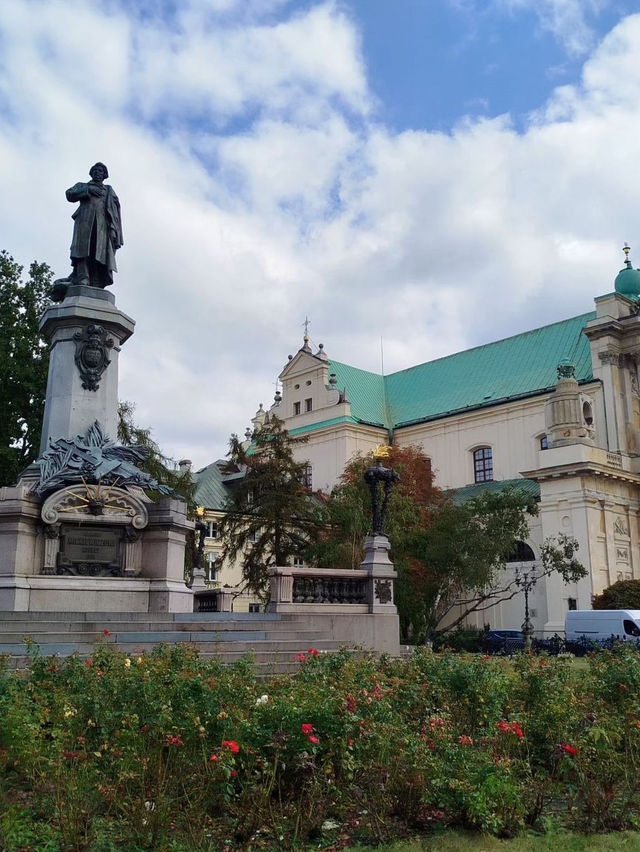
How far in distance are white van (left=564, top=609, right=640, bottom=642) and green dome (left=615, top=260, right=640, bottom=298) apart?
2796cm

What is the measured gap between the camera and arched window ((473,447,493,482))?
57.8m

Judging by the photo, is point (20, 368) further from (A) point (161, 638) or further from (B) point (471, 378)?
(B) point (471, 378)

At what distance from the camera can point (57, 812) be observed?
211 inches

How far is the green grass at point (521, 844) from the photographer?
5605 mm

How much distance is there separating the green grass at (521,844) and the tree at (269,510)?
30.0 m

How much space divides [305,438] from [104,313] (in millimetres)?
25536

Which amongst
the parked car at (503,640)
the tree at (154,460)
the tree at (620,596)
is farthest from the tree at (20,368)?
the tree at (620,596)

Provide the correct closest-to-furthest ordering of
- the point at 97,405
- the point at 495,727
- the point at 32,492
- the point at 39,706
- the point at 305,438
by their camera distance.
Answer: the point at 39,706
the point at 495,727
the point at 32,492
the point at 97,405
the point at 305,438

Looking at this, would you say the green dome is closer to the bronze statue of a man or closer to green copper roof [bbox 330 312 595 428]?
green copper roof [bbox 330 312 595 428]

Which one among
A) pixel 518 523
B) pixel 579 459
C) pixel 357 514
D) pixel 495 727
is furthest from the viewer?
pixel 579 459

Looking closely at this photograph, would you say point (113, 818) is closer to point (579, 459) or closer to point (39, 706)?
point (39, 706)

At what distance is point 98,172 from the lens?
754 inches

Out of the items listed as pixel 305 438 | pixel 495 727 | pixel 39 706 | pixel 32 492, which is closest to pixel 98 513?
pixel 32 492

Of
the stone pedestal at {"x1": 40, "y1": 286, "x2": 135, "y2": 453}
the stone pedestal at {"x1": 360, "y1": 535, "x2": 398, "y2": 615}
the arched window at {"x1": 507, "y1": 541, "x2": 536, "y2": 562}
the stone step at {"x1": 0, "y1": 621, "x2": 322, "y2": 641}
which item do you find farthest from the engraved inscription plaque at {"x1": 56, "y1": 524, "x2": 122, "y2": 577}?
the arched window at {"x1": 507, "y1": 541, "x2": 536, "y2": 562}
